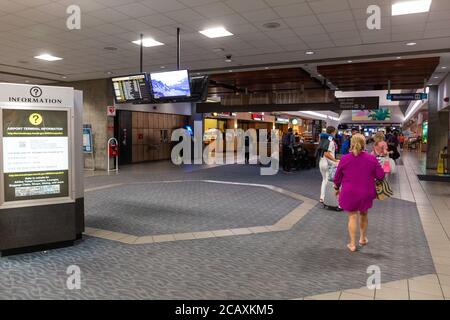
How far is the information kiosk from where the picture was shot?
4023 millimetres

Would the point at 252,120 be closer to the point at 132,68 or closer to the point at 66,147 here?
the point at 132,68

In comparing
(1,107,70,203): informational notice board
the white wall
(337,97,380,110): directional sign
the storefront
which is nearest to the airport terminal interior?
(1,107,70,203): informational notice board

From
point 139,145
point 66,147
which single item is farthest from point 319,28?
point 139,145

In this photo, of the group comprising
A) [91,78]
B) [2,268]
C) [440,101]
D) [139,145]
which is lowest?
[2,268]

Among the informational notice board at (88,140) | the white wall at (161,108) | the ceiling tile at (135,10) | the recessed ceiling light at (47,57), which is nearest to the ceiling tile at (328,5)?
the ceiling tile at (135,10)

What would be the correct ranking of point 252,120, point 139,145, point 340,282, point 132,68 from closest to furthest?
point 340,282 < point 132,68 < point 139,145 < point 252,120

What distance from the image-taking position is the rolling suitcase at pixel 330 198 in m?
6.54

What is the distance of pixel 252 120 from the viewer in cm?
2591

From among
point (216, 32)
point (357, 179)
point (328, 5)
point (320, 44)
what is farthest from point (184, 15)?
point (357, 179)

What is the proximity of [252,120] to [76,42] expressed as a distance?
1867 centimetres

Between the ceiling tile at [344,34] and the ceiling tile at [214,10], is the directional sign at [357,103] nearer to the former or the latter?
the ceiling tile at [344,34]

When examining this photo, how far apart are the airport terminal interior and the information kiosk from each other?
0.01m

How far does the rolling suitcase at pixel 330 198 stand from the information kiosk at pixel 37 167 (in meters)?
4.31

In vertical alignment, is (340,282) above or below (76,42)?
below
